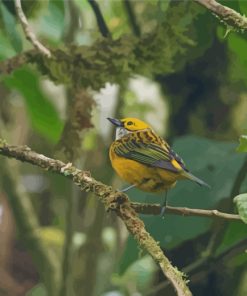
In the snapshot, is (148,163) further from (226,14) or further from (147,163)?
(226,14)

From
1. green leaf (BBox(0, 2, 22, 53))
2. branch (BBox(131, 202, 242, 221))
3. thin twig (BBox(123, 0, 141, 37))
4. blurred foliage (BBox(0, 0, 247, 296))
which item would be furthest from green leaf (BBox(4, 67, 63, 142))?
branch (BBox(131, 202, 242, 221))

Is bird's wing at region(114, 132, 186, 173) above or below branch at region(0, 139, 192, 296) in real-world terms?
above

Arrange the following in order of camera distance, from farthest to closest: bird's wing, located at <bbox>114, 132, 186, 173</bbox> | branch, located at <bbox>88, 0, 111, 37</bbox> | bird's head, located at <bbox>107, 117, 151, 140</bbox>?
branch, located at <bbox>88, 0, 111, 37</bbox> < bird's head, located at <bbox>107, 117, 151, 140</bbox> < bird's wing, located at <bbox>114, 132, 186, 173</bbox>

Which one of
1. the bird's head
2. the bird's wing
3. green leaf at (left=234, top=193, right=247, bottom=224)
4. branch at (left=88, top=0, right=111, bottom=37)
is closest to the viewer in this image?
green leaf at (left=234, top=193, right=247, bottom=224)

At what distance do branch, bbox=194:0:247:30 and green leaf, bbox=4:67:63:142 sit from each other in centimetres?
40

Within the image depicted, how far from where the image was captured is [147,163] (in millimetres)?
737

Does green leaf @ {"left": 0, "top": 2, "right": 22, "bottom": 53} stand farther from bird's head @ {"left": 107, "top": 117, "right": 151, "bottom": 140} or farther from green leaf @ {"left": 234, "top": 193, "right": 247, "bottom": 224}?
green leaf @ {"left": 234, "top": 193, "right": 247, "bottom": 224}

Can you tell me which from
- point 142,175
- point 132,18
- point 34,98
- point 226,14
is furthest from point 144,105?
point 226,14

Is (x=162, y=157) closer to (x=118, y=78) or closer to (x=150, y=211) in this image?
(x=150, y=211)

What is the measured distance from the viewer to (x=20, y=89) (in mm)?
1016

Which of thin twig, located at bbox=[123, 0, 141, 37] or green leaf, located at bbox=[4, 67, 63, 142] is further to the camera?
thin twig, located at bbox=[123, 0, 141, 37]

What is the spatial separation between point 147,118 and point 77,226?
253mm

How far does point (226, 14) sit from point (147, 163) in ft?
0.56

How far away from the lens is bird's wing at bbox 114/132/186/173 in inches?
28.2
